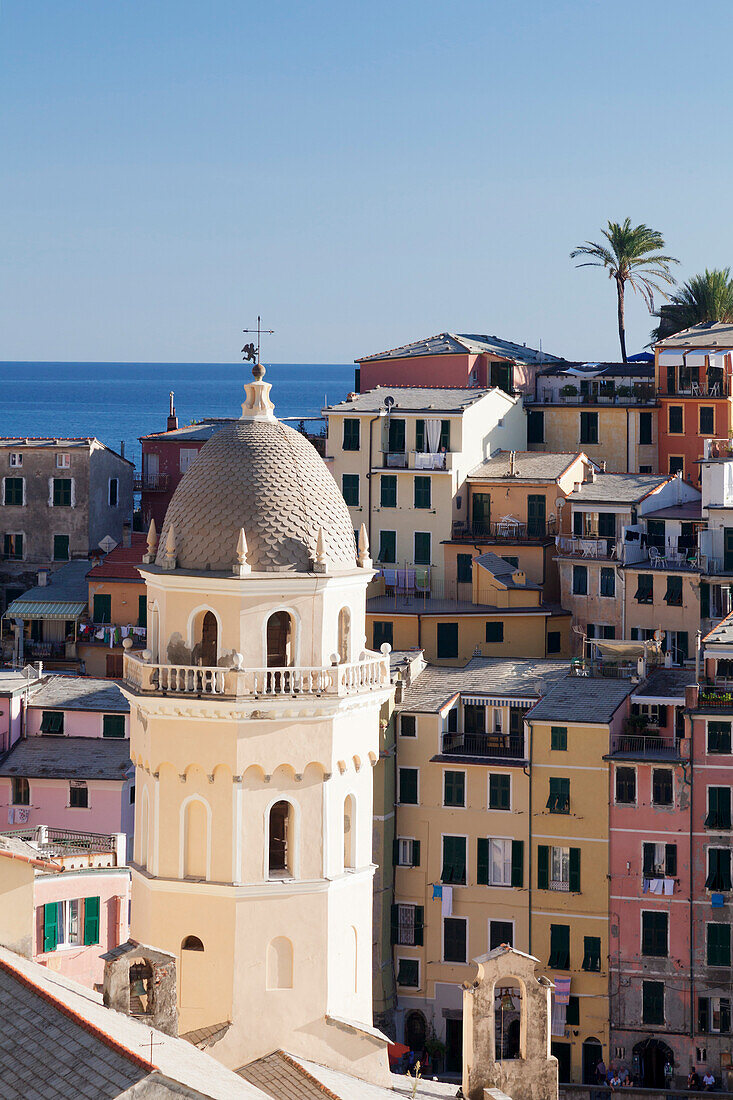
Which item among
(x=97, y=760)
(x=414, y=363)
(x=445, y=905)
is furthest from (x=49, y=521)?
(x=445, y=905)

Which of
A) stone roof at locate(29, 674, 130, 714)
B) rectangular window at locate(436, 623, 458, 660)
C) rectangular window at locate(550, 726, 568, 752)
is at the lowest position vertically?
rectangular window at locate(550, 726, 568, 752)

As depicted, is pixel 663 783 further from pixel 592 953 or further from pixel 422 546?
pixel 422 546

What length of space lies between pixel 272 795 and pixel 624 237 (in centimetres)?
8927

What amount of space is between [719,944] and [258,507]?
43322 mm

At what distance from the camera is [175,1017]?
3503cm

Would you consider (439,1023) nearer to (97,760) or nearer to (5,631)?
(97,760)

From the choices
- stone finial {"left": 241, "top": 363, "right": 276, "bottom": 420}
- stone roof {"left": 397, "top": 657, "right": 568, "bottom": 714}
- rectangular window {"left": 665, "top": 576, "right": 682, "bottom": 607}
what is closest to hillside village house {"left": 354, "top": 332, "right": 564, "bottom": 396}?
rectangular window {"left": 665, "top": 576, "right": 682, "bottom": 607}

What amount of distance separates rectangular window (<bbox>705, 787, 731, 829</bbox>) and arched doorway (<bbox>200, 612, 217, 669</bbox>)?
134 ft

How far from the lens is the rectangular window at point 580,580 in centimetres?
9138

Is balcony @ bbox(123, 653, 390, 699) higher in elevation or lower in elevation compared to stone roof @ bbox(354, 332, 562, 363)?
lower

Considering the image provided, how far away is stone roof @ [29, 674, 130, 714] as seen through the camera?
266 feet

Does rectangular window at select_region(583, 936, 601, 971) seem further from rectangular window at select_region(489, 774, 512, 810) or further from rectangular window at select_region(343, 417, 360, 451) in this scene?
rectangular window at select_region(343, 417, 360, 451)

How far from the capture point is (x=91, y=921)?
6281 centimetres

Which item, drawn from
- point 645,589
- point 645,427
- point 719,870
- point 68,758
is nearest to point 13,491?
point 68,758
